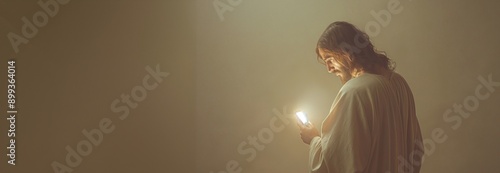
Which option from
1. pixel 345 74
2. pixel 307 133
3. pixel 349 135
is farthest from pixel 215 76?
pixel 349 135

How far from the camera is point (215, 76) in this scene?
252 cm

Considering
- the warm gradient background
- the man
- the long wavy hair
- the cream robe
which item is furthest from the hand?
the warm gradient background

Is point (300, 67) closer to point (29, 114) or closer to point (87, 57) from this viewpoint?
point (87, 57)

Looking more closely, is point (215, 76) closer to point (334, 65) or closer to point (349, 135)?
point (334, 65)

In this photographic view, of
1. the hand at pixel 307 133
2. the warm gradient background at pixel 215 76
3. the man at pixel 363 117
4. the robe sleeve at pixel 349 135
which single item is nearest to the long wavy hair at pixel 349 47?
the man at pixel 363 117

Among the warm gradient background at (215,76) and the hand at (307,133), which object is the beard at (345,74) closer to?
the hand at (307,133)

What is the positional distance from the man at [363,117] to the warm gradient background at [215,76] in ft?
2.10

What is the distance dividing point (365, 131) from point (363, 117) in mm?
57

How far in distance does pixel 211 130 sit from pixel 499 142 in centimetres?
170

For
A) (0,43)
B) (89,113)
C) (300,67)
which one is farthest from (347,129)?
(0,43)

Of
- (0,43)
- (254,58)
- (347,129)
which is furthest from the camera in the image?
(254,58)

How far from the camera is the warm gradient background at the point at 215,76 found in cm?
241

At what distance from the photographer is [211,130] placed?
254 centimetres

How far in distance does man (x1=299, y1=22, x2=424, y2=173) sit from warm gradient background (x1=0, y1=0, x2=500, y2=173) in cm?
64
